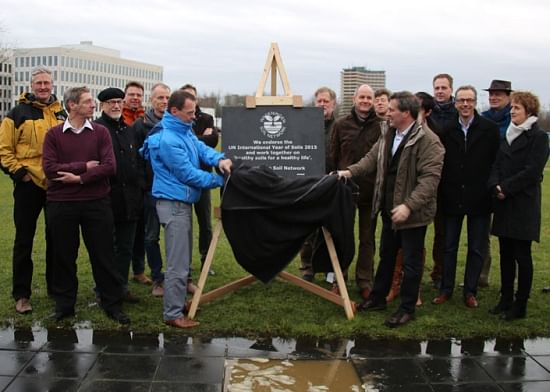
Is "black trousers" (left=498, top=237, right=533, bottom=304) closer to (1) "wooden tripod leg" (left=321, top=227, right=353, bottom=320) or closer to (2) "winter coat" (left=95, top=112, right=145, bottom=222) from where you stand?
(1) "wooden tripod leg" (left=321, top=227, right=353, bottom=320)

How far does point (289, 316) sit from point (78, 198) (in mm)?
2247

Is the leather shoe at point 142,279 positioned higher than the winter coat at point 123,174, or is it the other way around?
the winter coat at point 123,174

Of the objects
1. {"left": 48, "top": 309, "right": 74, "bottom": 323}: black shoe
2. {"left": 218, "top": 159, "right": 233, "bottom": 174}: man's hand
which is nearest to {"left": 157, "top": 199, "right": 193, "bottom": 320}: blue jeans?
{"left": 218, "top": 159, "right": 233, "bottom": 174}: man's hand

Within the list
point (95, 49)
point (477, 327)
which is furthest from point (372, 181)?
point (95, 49)

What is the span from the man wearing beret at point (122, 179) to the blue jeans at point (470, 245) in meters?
3.18

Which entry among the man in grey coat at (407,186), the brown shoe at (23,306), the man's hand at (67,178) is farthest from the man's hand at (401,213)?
the brown shoe at (23,306)

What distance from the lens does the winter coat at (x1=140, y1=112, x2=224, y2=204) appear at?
5.40 meters

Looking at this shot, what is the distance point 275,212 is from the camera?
223 inches

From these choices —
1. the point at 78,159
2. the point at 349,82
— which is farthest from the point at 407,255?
the point at 349,82

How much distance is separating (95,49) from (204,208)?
14791 centimetres

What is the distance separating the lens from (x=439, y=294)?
6.71 metres

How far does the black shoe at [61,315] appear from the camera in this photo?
5641mm

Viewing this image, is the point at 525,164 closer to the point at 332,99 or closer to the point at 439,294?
the point at 439,294

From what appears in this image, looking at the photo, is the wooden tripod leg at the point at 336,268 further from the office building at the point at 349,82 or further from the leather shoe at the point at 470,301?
the office building at the point at 349,82
